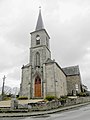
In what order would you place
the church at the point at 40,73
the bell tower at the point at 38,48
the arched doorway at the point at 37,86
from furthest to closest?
the bell tower at the point at 38,48
the arched doorway at the point at 37,86
the church at the point at 40,73

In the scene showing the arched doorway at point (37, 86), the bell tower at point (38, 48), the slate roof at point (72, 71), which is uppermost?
the bell tower at point (38, 48)

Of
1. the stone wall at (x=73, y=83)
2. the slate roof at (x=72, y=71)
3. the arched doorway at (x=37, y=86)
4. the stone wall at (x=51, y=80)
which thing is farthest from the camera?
the slate roof at (x=72, y=71)

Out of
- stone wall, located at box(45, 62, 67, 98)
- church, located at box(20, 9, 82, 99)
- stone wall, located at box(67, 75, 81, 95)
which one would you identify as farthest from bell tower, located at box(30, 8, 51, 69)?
stone wall, located at box(67, 75, 81, 95)

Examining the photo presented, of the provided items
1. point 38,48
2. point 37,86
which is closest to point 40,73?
point 37,86

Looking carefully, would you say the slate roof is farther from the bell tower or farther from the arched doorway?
the arched doorway

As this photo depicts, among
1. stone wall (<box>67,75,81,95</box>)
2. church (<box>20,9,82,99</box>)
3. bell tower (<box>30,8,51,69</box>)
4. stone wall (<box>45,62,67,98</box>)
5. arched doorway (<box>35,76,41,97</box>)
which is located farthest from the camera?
stone wall (<box>67,75,81,95</box>)

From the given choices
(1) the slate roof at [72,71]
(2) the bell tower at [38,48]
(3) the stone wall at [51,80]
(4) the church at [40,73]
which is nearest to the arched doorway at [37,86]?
(4) the church at [40,73]

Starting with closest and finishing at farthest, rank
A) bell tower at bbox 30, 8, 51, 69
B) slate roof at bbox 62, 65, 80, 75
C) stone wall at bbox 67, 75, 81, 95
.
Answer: bell tower at bbox 30, 8, 51, 69 → stone wall at bbox 67, 75, 81, 95 → slate roof at bbox 62, 65, 80, 75

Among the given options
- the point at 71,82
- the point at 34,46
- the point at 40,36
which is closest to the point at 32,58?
the point at 34,46

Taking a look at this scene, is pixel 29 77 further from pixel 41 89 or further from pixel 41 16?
pixel 41 16

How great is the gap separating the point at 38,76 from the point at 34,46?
746 centimetres

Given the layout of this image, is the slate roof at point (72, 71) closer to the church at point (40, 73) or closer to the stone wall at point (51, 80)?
the church at point (40, 73)

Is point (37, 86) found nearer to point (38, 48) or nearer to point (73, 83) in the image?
point (38, 48)

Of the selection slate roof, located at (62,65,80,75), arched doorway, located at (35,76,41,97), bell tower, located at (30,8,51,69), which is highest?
bell tower, located at (30,8,51,69)
